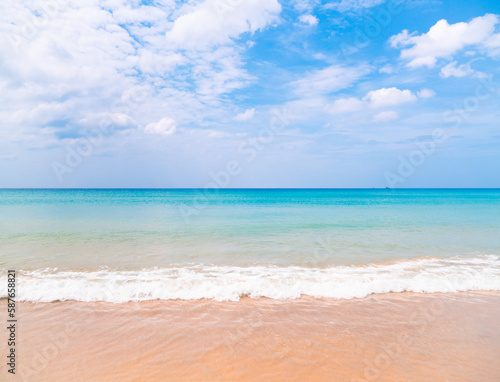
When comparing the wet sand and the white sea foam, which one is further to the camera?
the white sea foam

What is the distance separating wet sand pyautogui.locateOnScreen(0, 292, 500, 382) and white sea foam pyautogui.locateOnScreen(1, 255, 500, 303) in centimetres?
46

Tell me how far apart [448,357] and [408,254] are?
28.2ft

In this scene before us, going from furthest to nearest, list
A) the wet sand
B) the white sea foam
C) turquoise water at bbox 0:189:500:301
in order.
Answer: turquoise water at bbox 0:189:500:301
the white sea foam
the wet sand

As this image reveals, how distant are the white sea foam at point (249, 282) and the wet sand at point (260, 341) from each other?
0.46m

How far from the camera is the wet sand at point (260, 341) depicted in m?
4.32

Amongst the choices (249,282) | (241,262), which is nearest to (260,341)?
Result: (249,282)

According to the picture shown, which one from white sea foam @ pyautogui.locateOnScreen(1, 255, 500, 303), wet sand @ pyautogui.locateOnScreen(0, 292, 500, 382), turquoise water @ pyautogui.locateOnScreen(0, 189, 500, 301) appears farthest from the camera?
turquoise water @ pyautogui.locateOnScreen(0, 189, 500, 301)

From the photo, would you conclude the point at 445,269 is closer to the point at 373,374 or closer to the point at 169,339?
the point at 373,374

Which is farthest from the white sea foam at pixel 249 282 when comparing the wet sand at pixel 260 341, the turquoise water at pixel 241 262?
the wet sand at pixel 260 341

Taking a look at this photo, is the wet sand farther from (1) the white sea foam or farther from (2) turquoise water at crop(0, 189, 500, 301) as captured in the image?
(2) turquoise water at crop(0, 189, 500, 301)

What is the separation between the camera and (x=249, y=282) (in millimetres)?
8266

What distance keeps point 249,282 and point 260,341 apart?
311 centimetres

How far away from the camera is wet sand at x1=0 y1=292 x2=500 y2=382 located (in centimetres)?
432

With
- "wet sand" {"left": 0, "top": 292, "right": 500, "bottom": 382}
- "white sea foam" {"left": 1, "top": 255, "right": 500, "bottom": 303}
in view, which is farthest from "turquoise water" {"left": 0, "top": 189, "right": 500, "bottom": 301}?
"wet sand" {"left": 0, "top": 292, "right": 500, "bottom": 382}
